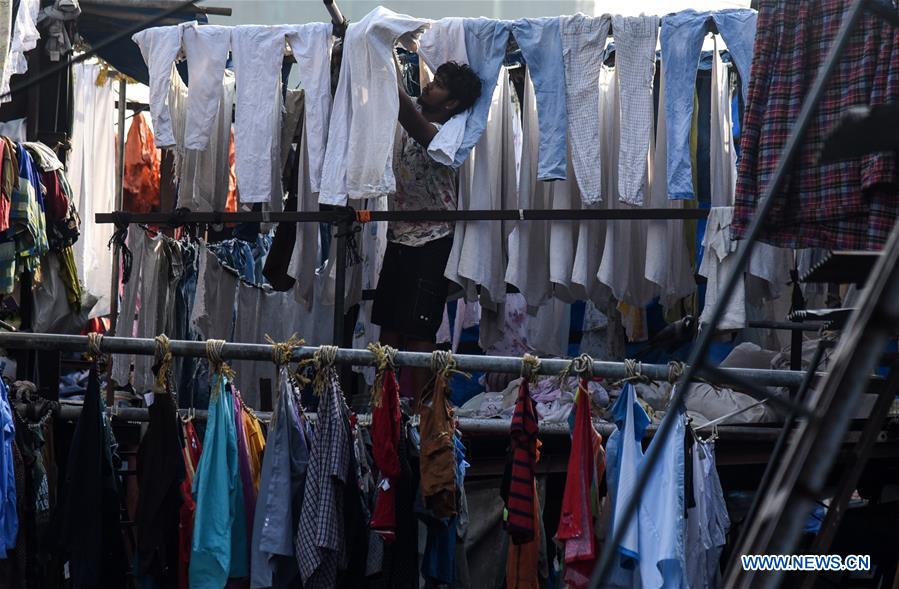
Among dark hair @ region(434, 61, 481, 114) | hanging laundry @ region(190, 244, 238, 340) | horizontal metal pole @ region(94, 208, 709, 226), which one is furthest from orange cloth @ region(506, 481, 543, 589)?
hanging laundry @ region(190, 244, 238, 340)

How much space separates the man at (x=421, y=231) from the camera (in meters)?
7.07

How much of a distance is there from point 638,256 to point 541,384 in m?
1.05

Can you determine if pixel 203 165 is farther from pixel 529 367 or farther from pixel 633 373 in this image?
pixel 633 373

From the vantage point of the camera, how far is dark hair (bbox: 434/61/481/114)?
7000 millimetres

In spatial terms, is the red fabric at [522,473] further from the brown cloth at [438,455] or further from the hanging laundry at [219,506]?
the hanging laundry at [219,506]

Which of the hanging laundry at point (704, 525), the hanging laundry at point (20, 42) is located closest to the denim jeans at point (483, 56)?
the hanging laundry at point (704, 525)

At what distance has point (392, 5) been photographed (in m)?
13.9

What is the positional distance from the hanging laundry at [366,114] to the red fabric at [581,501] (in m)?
2.20

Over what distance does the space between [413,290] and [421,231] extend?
1.25 feet

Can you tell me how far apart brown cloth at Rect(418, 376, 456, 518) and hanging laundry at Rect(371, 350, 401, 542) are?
0.44 ft

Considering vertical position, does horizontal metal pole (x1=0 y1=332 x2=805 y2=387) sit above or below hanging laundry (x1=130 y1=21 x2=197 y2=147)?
below

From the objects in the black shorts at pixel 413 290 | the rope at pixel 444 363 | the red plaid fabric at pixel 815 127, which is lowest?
the rope at pixel 444 363

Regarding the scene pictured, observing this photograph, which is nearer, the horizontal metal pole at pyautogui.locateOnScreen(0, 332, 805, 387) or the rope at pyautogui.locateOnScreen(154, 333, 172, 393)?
the horizontal metal pole at pyautogui.locateOnScreen(0, 332, 805, 387)

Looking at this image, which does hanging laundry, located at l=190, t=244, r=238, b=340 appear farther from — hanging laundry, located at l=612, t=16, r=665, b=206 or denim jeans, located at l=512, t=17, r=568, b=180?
hanging laundry, located at l=612, t=16, r=665, b=206
